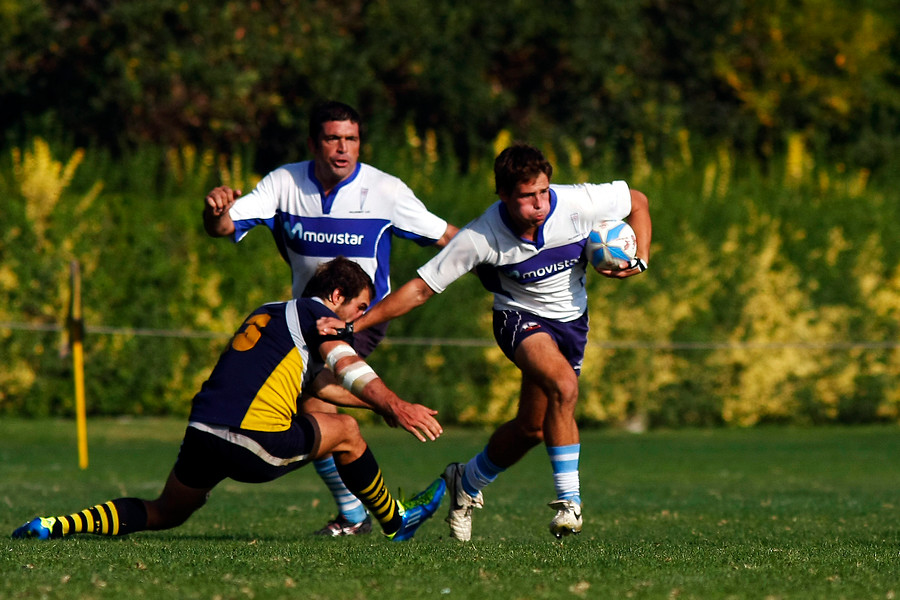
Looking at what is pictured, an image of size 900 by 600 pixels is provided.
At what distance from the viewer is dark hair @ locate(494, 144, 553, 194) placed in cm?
710

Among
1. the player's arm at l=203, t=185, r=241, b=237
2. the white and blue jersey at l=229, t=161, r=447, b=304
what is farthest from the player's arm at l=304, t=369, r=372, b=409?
the player's arm at l=203, t=185, r=241, b=237

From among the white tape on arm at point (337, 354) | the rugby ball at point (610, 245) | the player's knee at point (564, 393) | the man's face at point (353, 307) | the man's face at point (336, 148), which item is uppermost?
the man's face at point (336, 148)

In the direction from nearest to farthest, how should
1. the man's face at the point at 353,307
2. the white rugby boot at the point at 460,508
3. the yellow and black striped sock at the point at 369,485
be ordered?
the man's face at the point at 353,307 → the yellow and black striped sock at the point at 369,485 → the white rugby boot at the point at 460,508

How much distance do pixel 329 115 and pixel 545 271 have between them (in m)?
1.64

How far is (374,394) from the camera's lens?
6.32 meters

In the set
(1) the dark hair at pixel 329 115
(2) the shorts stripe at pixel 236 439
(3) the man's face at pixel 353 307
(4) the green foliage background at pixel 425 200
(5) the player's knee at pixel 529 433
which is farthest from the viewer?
(4) the green foliage background at pixel 425 200

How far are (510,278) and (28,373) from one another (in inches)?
477

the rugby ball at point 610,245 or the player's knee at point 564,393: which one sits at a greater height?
the rugby ball at point 610,245

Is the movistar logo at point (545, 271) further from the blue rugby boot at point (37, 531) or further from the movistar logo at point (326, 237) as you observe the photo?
the blue rugby boot at point (37, 531)

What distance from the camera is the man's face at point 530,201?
711 centimetres

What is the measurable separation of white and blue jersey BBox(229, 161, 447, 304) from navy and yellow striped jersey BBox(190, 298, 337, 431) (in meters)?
1.43

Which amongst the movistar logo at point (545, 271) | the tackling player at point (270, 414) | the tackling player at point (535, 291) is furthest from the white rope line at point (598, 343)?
the tackling player at point (270, 414)

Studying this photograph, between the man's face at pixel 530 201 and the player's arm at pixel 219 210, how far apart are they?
160 cm

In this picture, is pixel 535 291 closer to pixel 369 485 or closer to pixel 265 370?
pixel 369 485
